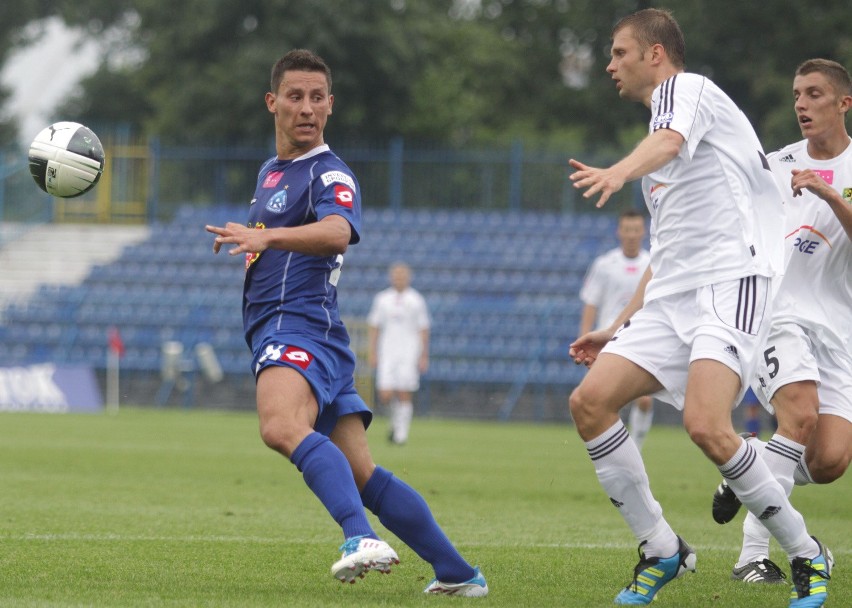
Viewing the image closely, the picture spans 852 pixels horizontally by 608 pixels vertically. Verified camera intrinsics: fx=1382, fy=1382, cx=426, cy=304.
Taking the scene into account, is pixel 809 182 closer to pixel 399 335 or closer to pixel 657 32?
pixel 657 32

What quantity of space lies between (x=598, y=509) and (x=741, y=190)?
15.9 feet

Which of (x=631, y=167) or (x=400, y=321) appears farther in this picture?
(x=400, y=321)

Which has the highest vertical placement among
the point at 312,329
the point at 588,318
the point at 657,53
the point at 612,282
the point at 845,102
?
the point at 657,53

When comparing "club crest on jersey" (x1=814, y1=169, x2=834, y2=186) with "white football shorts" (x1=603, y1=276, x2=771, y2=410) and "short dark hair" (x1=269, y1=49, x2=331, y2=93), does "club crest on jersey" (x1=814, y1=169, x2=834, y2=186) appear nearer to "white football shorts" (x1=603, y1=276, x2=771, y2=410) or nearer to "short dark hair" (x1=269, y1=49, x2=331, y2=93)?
"white football shorts" (x1=603, y1=276, x2=771, y2=410)

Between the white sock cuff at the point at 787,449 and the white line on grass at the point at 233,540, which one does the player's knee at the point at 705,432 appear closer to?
the white sock cuff at the point at 787,449

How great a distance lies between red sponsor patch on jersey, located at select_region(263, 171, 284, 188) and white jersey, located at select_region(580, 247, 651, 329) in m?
8.77

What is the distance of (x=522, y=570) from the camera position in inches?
271

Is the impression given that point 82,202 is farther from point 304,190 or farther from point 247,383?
point 304,190

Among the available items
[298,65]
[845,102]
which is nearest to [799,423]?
[845,102]

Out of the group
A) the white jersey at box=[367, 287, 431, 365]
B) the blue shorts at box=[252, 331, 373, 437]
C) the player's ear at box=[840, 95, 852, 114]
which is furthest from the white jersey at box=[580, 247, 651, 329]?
the blue shorts at box=[252, 331, 373, 437]

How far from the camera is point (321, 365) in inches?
230

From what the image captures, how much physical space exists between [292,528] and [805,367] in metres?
3.43

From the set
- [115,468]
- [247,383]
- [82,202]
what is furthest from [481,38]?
[115,468]

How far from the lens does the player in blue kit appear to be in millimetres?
5656
